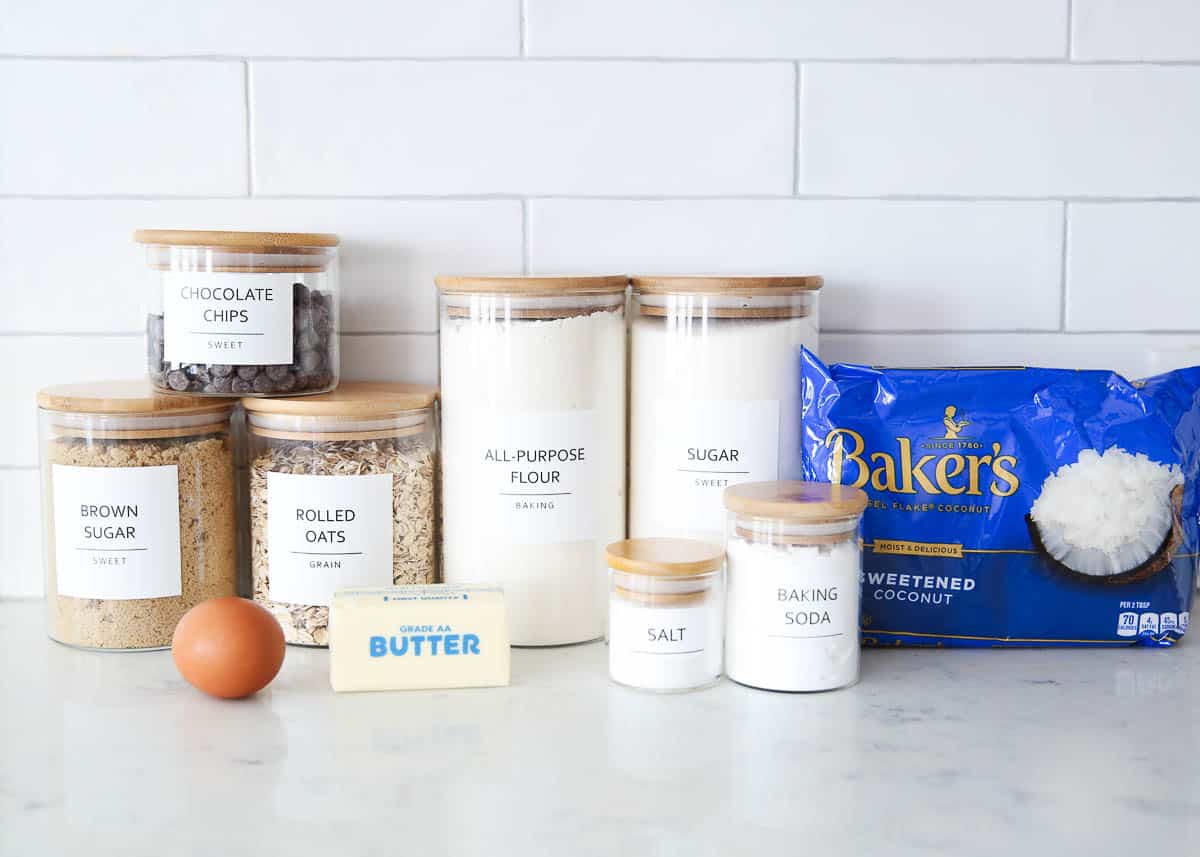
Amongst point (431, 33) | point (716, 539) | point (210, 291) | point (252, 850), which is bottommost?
point (252, 850)

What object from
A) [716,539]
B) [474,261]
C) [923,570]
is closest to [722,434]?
[716,539]

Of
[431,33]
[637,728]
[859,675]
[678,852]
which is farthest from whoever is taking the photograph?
[431,33]

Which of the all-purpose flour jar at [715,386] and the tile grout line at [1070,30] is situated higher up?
the tile grout line at [1070,30]

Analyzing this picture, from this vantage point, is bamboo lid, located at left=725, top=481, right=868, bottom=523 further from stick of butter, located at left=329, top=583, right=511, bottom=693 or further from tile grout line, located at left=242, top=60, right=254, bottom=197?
tile grout line, located at left=242, top=60, right=254, bottom=197

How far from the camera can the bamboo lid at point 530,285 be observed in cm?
90

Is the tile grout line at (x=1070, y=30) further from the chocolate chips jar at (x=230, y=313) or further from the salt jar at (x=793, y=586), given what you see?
the chocolate chips jar at (x=230, y=313)

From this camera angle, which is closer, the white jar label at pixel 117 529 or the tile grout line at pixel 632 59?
the white jar label at pixel 117 529

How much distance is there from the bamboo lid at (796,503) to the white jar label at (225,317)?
37 cm

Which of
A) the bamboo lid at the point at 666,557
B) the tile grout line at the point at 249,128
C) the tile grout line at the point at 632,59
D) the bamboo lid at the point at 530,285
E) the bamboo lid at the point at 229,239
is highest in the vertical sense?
the tile grout line at the point at 632,59

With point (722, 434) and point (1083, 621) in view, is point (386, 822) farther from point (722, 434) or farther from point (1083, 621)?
point (1083, 621)

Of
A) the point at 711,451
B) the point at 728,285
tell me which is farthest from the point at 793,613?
the point at 728,285

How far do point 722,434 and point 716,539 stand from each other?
85 millimetres

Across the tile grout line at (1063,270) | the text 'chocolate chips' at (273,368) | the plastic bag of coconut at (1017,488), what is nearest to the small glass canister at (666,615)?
the plastic bag of coconut at (1017,488)

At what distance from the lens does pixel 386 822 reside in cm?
66
